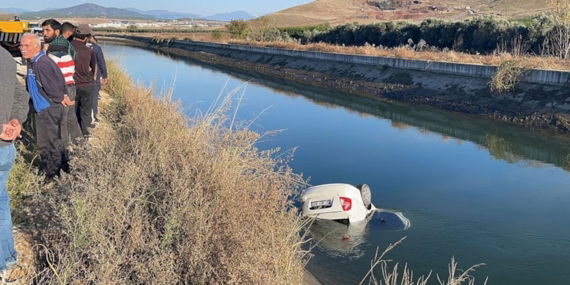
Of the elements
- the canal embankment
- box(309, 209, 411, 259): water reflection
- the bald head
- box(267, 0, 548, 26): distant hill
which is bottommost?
box(309, 209, 411, 259): water reflection

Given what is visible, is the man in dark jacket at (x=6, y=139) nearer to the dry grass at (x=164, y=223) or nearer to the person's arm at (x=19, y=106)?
the person's arm at (x=19, y=106)

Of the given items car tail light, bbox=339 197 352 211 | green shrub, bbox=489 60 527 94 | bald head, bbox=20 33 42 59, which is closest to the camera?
bald head, bbox=20 33 42 59

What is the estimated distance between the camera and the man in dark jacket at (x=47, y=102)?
19.1 ft

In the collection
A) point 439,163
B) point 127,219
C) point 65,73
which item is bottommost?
point 439,163

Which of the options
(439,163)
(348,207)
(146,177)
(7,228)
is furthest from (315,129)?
(7,228)

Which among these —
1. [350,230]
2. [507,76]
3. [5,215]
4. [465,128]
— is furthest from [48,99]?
[507,76]

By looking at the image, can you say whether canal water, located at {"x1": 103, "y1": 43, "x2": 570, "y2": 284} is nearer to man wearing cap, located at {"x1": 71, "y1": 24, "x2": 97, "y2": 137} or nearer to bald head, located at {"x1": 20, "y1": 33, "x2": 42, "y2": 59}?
man wearing cap, located at {"x1": 71, "y1": 24, "x2": 97, "y2": 137}

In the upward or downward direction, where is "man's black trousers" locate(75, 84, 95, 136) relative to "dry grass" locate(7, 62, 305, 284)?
upward

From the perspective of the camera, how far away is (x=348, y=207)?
27.6ft

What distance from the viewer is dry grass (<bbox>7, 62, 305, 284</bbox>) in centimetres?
386

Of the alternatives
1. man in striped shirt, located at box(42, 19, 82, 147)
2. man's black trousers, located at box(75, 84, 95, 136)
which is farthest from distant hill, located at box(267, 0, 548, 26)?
man in striped shirt, located at box(42, 19, 82, 147)

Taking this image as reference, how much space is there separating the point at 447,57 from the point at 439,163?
585 inches

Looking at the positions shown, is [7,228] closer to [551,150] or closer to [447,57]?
[551,150]

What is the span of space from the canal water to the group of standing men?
5.61 ft
